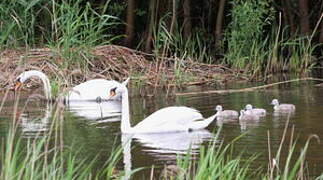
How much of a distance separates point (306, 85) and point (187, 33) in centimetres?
566

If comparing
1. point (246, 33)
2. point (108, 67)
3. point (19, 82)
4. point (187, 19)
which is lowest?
point (19, 82)

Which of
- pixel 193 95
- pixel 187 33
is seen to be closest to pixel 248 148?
pixel 193 95

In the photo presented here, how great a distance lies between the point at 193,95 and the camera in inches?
570

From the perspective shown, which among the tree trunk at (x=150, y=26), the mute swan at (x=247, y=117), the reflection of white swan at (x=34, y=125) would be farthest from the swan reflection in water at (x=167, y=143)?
the tree trunk at (x=150, y=26)

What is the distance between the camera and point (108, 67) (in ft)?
55.7

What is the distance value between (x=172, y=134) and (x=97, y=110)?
9.27 feet

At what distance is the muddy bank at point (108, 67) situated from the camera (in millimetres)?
15906

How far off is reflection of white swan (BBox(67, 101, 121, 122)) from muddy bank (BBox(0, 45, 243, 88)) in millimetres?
887

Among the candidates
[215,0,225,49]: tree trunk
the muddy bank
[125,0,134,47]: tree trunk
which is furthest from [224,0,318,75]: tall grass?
[125,0,134,47]: tree trunk

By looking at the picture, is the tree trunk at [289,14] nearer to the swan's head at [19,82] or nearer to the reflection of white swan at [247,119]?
the swan's head at [19,82]

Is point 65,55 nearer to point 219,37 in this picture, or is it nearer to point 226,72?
point 226,72

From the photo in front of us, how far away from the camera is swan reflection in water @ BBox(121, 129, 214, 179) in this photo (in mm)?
8922

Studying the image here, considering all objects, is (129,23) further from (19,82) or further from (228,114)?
(228,114)

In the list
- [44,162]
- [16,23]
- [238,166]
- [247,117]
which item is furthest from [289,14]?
[44,162]
